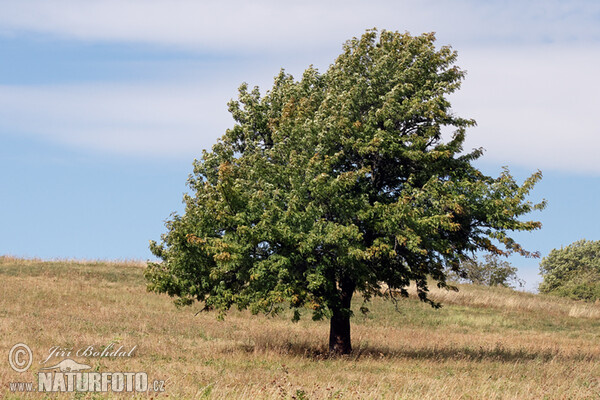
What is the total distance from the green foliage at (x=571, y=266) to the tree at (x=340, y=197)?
80490 mm

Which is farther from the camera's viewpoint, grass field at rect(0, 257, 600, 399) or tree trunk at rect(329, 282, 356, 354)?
tree trunk at rect(329, 282, 356, 354)

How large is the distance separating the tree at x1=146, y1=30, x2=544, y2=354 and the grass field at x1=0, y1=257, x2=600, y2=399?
2.86 m

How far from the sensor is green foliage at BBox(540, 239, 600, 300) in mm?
101250

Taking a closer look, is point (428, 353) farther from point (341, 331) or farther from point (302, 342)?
point (302, 342)

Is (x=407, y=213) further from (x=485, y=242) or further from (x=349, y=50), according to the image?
(x=349, y=50)

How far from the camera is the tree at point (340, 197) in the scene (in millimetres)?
23391

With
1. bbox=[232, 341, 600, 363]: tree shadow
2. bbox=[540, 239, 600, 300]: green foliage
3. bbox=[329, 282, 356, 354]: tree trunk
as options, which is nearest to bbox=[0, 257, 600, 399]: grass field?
bbox=[232, 341, 600, 363]: tree shadow

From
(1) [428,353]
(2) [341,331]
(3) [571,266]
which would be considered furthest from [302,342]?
(3) [571,266]

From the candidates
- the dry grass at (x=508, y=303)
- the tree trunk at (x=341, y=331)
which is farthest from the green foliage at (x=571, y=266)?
the tree trunk at (x=341, y=331)

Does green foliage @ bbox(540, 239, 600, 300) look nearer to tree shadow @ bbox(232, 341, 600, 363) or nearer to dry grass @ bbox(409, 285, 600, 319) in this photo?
dry grass @ bbox(409, 285, 600, 319)

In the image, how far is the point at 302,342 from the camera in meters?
31.1

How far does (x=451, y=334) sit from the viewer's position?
135ft

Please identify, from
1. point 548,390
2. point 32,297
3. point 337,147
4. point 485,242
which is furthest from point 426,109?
point 32,297

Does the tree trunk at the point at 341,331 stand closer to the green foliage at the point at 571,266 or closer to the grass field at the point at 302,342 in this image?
the grass field at the point at 302,342
